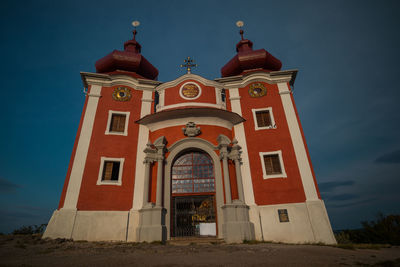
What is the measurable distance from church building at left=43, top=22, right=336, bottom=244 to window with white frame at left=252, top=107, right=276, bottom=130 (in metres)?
0.07

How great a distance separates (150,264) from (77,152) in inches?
405

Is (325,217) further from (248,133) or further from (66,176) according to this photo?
(66,176)

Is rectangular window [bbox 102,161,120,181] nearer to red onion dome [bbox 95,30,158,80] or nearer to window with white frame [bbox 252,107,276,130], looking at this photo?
red onion dome [bbox 95,30,158,80]

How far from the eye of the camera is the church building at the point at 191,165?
37.4ft

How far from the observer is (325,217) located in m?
11.4

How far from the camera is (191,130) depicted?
523 inches

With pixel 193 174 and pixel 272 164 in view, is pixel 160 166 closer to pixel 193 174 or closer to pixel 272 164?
pixel 193 174

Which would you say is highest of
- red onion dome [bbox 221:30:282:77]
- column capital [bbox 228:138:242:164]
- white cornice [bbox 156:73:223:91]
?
red onion dome [bbox 221:30:282:77]

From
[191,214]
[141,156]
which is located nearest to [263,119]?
[191,214]

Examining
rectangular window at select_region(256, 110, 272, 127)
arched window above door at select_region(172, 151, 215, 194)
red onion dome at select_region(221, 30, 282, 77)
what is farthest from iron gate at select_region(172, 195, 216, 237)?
red onion dome at select_region(221, 30, 282, 77)

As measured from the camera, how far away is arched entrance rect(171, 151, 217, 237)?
11945 mm

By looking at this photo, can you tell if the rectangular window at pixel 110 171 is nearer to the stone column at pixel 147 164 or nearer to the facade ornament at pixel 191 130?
the stone column at pixel 147 164

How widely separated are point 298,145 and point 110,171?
1183cm

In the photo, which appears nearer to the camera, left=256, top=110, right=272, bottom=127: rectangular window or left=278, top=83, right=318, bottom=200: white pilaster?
left=278, top=83, right=318, bottom=200: white pilaster
